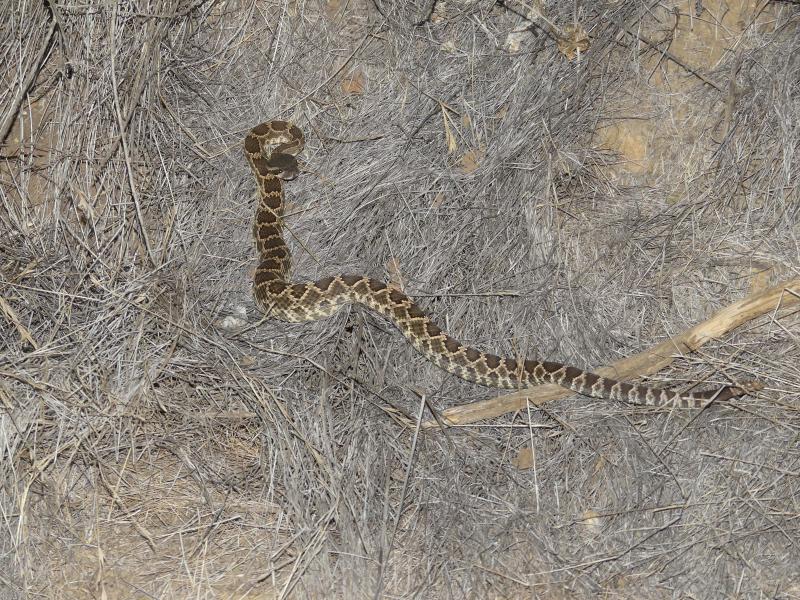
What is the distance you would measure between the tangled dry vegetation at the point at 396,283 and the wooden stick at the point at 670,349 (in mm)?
56

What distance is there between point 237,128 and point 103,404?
8.06 ft

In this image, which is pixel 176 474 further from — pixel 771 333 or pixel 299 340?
pixel 771 333

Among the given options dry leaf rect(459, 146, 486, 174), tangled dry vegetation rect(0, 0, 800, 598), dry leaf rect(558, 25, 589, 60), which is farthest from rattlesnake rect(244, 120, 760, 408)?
dry leaf rect(558, 25, 589, 60)

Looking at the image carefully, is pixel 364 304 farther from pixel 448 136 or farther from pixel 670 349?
pixel 670 349

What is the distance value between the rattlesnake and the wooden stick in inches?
5.8

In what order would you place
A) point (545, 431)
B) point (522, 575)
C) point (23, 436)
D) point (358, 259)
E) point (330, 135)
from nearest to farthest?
point (522, 575)
point (23, 436)
point (545, 431)
point (358, 259)
point (330, 135)

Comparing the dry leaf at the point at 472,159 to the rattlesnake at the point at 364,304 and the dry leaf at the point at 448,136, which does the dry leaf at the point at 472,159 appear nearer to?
the dry leaf at the point at 448,136

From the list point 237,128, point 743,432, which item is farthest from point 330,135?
point 743,432

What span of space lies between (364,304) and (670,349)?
6.41 ft

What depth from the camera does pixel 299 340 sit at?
591 cm

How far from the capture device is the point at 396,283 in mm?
6176

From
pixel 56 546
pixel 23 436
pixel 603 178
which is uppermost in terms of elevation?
pixel 603 178

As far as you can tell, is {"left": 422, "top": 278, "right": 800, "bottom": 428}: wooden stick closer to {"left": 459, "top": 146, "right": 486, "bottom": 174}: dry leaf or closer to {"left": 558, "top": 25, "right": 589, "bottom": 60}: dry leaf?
{"left": 459, "top": 146, "right": 486, "bottom": 174}: dry leaf

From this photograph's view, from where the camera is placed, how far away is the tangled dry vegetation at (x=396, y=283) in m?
4.82
